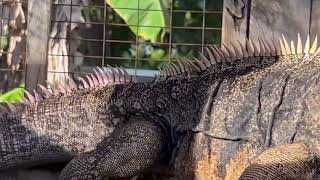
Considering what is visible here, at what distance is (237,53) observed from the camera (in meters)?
4.65

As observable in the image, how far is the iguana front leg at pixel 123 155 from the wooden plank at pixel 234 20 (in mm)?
1365

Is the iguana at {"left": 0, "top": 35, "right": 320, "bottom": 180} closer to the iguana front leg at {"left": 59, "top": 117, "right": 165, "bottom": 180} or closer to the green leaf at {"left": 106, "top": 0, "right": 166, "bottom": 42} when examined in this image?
the iguana front leg at {"left": 59, "top": 117, "right": 165, "bottom": 180}

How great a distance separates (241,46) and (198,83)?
36cm

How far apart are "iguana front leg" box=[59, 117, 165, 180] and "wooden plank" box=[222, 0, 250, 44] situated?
1365 millimetres

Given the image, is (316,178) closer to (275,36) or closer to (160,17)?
(275,36)

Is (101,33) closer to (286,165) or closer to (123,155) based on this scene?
(123,155)

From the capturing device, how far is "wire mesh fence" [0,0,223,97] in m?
6.61

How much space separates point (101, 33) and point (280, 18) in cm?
295

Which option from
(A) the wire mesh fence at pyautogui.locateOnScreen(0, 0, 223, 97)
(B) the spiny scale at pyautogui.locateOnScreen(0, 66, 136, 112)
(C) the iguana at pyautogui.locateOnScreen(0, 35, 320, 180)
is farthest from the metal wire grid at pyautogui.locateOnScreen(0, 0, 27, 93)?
(C) the iguana at pyautogui.locateOnScreen(0, 35, 320, 180)

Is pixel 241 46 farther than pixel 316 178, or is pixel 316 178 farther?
pixel 241 46

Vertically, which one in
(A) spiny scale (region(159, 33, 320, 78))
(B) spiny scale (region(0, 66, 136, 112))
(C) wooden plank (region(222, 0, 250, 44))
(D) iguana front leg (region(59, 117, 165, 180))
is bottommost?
(D) iguana front leg (region(59, 117, 165, 180))

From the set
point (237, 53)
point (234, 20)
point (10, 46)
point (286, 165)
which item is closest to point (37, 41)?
point (234, 20)

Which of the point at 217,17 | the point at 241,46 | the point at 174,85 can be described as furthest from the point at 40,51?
the point at 217,17

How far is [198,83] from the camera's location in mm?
4719
